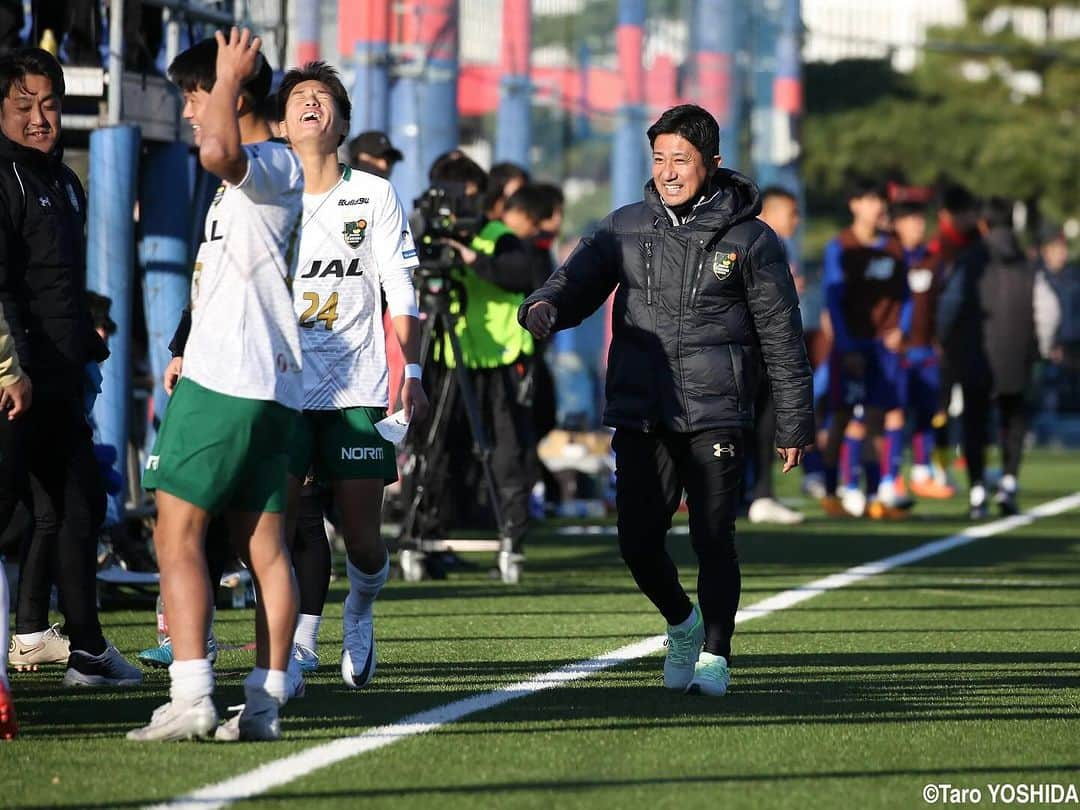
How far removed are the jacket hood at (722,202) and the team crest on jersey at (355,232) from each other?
0.96 meters

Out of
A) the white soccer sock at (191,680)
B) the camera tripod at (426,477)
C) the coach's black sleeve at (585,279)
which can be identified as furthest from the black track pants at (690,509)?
the camera tripod at (426,477)

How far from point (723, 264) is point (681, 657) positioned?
1262 mm

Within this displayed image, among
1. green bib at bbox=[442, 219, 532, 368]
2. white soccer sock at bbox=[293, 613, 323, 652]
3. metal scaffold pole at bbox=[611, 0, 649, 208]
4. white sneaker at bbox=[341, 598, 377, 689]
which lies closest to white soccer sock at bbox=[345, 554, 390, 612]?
white sneaker at bbox=[341, 598, 377, 689]

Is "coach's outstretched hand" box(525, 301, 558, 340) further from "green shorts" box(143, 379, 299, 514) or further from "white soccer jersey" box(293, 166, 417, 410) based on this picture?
"green shorts" box(143, 379, 299, 514)

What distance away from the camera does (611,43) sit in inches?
844

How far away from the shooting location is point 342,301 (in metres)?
7.24

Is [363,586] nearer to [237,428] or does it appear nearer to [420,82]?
[237,428]

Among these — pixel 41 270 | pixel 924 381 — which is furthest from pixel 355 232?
pixel 924 381

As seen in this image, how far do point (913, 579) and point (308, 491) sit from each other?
16.6ft

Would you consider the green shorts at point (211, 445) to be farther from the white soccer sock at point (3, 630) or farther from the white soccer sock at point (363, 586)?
the white soccer sock at point (363, 586)

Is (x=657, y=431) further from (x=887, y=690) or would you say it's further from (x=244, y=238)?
(x=244, y=238)

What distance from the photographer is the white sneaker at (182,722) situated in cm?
610

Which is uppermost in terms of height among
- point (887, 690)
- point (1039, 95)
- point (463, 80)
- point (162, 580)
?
point (1039, 95)

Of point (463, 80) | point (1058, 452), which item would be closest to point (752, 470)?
point (463, 80)
